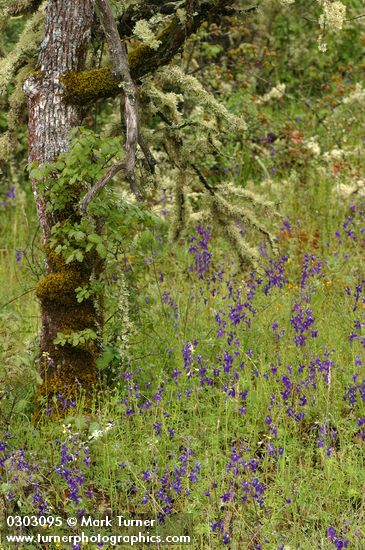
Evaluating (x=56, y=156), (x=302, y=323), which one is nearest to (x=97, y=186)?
(x=56, y=156)

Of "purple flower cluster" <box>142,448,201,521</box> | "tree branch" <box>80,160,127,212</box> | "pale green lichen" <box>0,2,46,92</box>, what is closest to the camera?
"purple flower cluster" <box>142,448,201,521</box>

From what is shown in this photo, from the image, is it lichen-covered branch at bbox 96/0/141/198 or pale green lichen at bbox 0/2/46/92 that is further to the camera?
pale green lichen at bbox 0/2/46/92

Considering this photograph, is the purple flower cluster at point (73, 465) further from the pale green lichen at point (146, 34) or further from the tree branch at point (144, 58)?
the pale green lichen at point (146, 34)

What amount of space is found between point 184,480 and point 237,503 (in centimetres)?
31

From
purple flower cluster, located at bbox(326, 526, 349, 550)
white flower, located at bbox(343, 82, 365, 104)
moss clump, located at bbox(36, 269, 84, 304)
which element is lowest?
purple flower cluster, located at bbox(326, 526, 349, 550)

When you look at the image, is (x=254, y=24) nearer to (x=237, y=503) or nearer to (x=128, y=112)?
(x=128, y=112)

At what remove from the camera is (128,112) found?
4.55m

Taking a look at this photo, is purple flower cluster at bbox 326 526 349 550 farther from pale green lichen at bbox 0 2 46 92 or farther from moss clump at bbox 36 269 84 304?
pale green lichen at bbox 0 2 46 92

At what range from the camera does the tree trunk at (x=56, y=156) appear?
A: 4.86 metres

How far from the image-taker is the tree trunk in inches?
191

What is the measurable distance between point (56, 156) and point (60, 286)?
756mm

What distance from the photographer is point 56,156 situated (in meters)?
4.90

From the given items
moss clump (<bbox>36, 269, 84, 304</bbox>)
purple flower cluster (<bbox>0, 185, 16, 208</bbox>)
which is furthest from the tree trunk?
purple flower cluster (<bbox>0, 185, 16, 208</bbox>)

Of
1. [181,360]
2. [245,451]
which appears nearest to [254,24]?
[181,360]
